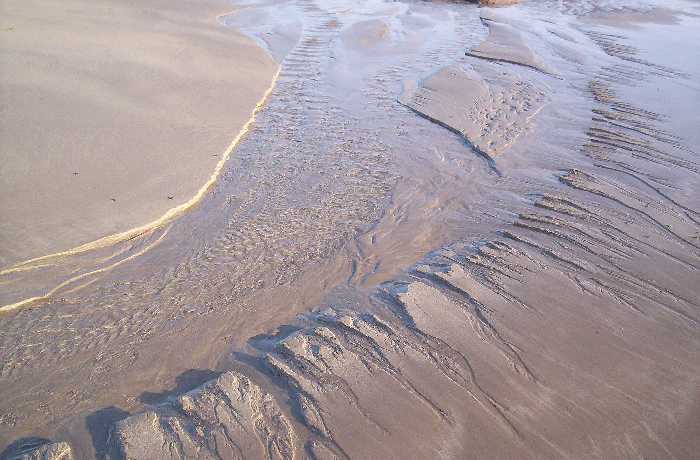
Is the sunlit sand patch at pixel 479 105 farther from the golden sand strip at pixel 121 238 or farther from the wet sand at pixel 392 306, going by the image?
the golden sand strip at pixel 121 238

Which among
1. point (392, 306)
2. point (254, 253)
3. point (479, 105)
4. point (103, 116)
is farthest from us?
point (479, 105)

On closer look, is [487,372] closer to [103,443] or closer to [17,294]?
[103,443]

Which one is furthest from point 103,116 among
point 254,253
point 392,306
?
point 392,306

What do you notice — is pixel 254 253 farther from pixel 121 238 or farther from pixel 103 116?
pixel 103 116

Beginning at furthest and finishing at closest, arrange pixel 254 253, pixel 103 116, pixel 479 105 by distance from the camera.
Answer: pixel 479 105 → pixel 103 116 → pixel 254 253

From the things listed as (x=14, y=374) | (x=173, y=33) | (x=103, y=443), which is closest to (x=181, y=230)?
(x=14, y=374)

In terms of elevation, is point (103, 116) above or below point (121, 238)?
above

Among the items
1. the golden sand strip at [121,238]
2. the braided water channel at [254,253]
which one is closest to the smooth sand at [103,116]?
the golden sand strip at [121,238]
